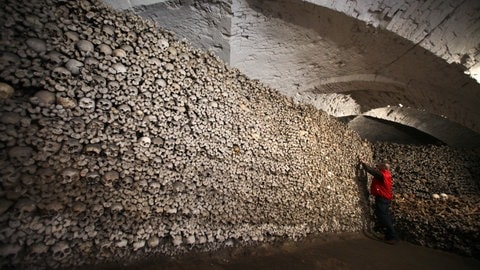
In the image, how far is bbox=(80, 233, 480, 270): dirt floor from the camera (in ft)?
6.60

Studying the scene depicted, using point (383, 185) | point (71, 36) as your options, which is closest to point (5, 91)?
point (71, 36)

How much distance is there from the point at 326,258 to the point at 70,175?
271cm

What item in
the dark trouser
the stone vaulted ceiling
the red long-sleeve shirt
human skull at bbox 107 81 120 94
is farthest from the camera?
the red long-sleeve shirt

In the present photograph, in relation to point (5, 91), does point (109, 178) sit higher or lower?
lower

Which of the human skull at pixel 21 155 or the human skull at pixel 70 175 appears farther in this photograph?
the human skull at pixel 70 175

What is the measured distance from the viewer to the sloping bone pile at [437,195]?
155 inches

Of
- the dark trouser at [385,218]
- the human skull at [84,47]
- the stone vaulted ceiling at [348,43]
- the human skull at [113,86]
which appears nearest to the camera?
the human skull at [84,47]

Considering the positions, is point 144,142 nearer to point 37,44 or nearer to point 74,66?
point 74,66

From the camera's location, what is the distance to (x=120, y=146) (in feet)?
6.09

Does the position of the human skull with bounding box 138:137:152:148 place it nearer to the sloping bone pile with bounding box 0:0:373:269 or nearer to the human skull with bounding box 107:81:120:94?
the sloping bone pile with bounding box 0:0:373:269

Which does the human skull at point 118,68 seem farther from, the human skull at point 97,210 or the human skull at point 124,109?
the human skull at point 97,210

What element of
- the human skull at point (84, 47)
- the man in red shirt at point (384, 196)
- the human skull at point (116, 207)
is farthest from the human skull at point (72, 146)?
the man in red shirt at point (384, 196)

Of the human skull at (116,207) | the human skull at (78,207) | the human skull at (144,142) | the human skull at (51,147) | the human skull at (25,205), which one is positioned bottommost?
the human skull at (25,205)

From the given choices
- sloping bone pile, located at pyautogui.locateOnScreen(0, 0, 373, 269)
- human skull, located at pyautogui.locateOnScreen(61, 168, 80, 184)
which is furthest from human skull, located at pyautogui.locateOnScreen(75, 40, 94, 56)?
human skull, located at pyautogui.locateOnScreen(61, 168, 80, 184)
